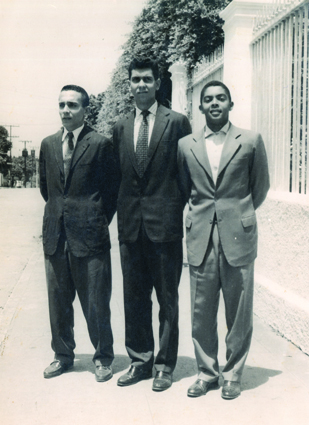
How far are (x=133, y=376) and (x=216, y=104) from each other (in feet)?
6.51

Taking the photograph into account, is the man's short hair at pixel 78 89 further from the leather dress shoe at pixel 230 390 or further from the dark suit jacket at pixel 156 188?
the leather dress shoe at pixel 230 390

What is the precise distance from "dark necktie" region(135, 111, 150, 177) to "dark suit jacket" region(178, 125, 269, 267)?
0.83ft

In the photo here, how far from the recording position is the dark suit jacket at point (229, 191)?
3.47 meters

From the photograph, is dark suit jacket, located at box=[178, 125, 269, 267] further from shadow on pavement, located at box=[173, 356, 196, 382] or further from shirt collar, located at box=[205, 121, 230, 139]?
shadow on pavement, located at box=[173, 356, 196, 382]

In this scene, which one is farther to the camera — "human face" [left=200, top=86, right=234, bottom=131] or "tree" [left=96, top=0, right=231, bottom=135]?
"tree" [left=96, top=0, right=231, bottom=135]

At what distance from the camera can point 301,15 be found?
466cm

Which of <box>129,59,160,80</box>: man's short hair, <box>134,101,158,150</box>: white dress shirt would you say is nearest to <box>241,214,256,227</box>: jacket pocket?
<box>134,101,158,150</box>: white dress shirt

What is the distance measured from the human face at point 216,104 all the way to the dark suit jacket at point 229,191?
0.40 ft

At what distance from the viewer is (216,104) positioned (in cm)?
347

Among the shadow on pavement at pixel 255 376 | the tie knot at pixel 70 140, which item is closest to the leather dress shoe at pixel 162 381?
the shadow on pavement at pixel 255 376

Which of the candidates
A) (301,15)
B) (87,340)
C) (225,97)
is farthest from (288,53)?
(87,340)

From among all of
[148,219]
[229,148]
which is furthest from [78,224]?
[229,148]

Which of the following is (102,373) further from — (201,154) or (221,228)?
(201,154)

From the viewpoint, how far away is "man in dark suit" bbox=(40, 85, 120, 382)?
12.3ft
